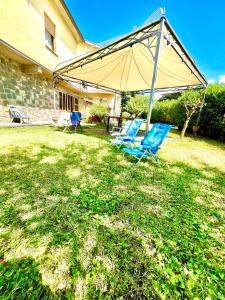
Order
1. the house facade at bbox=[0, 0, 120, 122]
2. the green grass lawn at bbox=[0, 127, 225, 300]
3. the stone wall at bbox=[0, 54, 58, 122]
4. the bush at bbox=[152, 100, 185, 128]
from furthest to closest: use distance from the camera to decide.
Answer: the bush at bbox=[152, 100, 185, 128] → the stone wall at bbox=[0, 54, 58, 122] → the house facade at bbox=[0, 0, 120, 122] → the green grass lawn at bbox=[0, 127, 225, 300]

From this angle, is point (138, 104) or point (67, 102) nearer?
point (67, 102)

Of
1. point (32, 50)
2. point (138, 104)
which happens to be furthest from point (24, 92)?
point (138, 104)

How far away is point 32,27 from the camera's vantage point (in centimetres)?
770

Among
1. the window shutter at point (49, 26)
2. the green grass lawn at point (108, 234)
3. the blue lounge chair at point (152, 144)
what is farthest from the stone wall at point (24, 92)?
the blue lounge chair at point (152, 144)

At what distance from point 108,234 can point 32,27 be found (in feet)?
33.6

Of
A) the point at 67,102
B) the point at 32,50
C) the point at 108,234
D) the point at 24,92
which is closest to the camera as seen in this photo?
the point at 108,234

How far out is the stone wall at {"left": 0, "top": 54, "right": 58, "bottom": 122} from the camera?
698cm

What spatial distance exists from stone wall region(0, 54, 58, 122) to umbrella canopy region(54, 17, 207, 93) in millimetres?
1772

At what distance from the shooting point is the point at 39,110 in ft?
31.7

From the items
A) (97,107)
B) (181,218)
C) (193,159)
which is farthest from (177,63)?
(97,107)

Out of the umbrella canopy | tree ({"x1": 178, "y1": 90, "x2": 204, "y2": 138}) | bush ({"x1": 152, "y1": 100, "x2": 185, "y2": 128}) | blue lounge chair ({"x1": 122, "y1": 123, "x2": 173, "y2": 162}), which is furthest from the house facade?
bush ({"x1": 152, "y1": 100, "x2": 185, "y2": 128})

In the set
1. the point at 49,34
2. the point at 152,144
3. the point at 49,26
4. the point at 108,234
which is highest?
the point at 49,26

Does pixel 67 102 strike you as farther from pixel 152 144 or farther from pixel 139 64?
pixel 152 144

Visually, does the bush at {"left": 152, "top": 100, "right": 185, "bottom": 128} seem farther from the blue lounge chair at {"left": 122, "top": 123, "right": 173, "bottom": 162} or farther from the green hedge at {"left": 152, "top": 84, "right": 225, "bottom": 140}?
the blue lounge chair at {"left": 122, "top": 123, "right": 173, "bottom": 162}
